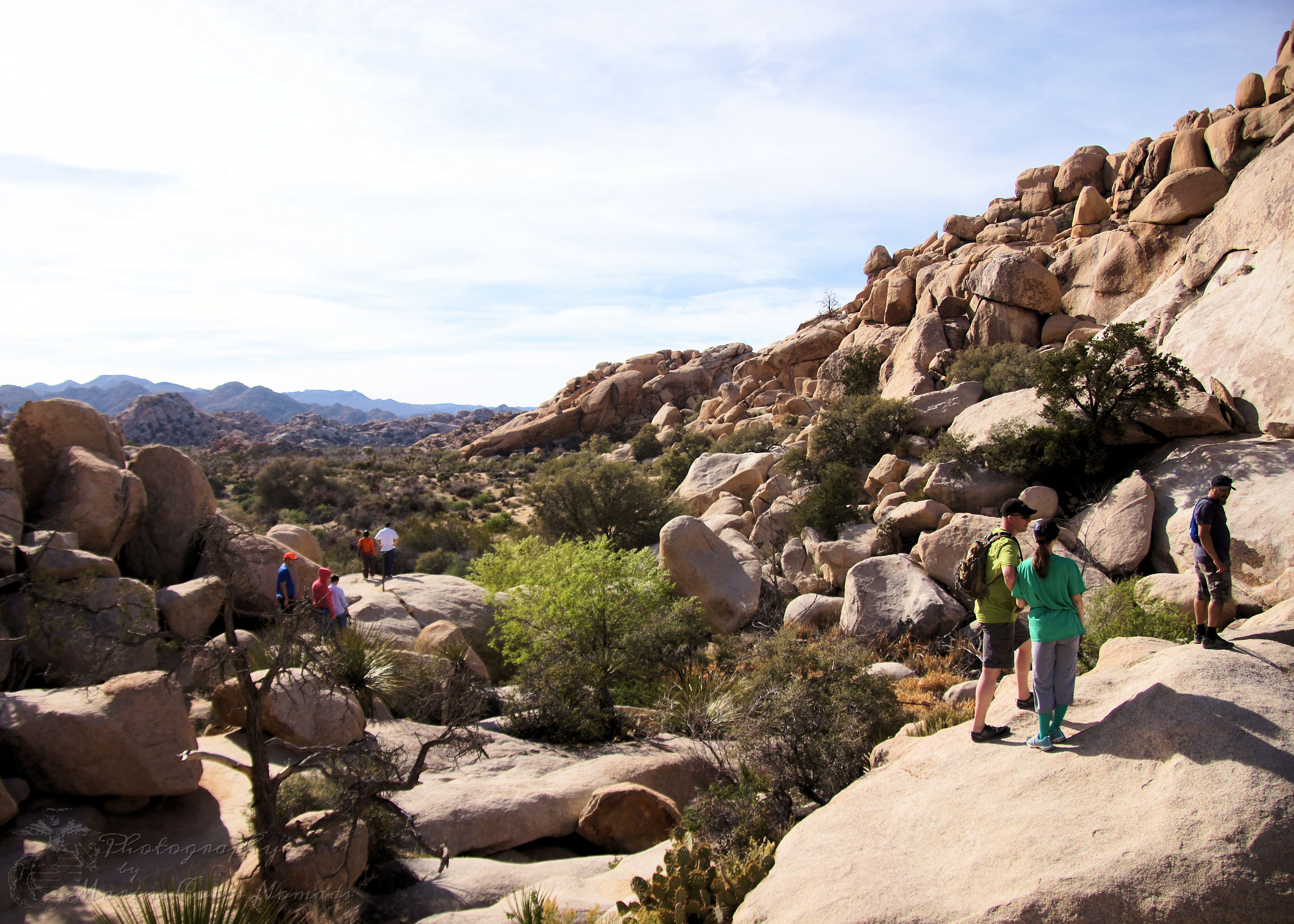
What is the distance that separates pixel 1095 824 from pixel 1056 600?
5.73 feet

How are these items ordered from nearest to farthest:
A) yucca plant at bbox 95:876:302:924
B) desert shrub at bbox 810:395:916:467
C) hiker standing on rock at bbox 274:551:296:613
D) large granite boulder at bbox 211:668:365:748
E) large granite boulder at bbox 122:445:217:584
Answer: yucca plant at bbox 95:876:302:924 < large granite boulder at bbox 211:668:365:748 < hiker standing on rock at bbox 274:551:296:613 < large granite boulder at bbox 122:445:217:584 < desert shrub at bbox 810:395:916:467

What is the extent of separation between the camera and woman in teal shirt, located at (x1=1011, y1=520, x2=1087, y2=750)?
19.1 ft

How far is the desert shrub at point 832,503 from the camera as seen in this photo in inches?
738

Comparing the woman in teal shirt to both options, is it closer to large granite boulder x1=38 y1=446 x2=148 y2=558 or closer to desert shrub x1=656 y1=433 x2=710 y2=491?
large granite boulder x1=38 y1=446 x2=148 y2=558

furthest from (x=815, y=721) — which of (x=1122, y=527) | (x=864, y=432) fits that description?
(x=864, y=432)

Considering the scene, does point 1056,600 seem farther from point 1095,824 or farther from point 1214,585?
point 1214,585

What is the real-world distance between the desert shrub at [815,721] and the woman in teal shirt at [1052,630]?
8.65 feet

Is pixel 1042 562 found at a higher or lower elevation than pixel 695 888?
higher

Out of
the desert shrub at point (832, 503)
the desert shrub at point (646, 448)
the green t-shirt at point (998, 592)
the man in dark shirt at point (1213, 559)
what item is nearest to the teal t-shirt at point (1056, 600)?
the green t-shirt at point (998, 592)

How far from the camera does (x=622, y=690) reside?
13094mm

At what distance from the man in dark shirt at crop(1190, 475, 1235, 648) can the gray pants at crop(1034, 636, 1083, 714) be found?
9.04 ft

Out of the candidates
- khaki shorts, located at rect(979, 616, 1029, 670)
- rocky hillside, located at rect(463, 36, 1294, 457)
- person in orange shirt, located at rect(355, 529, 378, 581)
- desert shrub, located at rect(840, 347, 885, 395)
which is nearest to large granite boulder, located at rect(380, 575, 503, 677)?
person in orange shirt, located at rect(355, 529, 378, 581)

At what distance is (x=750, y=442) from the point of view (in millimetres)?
28422

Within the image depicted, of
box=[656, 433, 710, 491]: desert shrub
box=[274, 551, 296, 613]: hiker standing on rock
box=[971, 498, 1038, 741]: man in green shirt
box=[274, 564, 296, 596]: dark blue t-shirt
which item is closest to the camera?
box=[971, 498, 1038, 741]: man in green shirt
